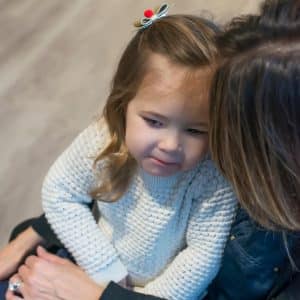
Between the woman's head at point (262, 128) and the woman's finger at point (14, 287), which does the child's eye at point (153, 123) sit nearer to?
the woman's head at point (262, 128)

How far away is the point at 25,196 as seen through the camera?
142 cm

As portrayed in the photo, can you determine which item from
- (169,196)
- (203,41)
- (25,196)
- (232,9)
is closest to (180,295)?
(169,196)

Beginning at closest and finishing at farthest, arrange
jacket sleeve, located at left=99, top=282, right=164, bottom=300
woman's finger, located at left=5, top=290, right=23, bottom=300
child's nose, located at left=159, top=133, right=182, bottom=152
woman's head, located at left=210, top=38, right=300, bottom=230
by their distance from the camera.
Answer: woman's head, located at left=210, top=38, right=300, bottom=230 → child's nose, located at left=159, top=133, right=182, bottom=152 → jacket sleeve, located at left=99, top=282, right=164, bottom=300 → woman's finger, located at left=5, top=290, right=23, bottom=300

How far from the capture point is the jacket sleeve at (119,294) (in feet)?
2.88

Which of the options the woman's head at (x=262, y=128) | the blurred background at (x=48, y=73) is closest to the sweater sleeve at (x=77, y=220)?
the woman's head at (x=262, y=128)

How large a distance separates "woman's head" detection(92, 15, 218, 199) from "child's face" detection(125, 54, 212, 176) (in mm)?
11

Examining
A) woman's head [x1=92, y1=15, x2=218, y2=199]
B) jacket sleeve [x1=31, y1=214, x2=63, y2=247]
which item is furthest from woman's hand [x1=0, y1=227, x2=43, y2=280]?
woman's head [x1=92, y1=15, x2=218, y2=199]

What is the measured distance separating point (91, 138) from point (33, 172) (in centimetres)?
59

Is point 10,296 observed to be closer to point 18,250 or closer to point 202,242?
point 18,250

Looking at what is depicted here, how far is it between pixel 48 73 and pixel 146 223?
2.91 ft

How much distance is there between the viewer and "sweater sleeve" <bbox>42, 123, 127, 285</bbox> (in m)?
0.93

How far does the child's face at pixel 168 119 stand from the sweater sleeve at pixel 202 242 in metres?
0.06

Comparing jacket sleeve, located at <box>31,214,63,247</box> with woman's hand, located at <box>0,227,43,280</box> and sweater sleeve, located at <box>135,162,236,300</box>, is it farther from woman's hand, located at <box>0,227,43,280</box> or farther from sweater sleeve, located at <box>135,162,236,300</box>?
sweater sleeve, located at <box>135,162,236,300</box>

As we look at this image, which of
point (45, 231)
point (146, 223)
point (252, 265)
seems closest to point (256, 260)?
point (252, 265)
